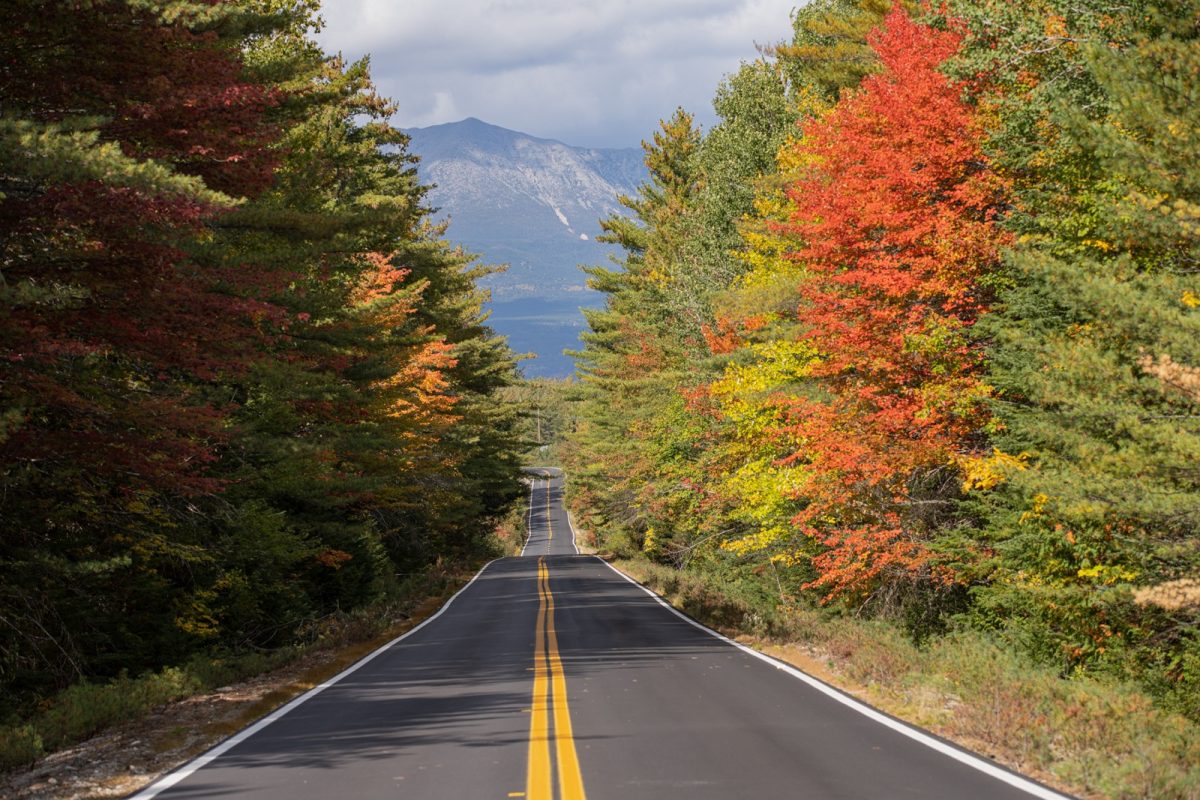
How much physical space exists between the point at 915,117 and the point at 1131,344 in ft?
19.3

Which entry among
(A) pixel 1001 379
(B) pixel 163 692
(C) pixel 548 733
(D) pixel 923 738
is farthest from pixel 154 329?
(A) pixel 1001 379

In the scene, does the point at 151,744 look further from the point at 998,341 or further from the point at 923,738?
the point at 998,341

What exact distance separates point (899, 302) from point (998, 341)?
5.47 ft

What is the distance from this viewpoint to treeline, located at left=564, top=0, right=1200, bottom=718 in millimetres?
11320

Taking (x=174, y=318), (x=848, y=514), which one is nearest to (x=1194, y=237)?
(x=848, y=514)

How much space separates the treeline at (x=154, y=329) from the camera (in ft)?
36.0

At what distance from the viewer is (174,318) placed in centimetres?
1280

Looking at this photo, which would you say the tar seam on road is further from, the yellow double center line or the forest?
the forest

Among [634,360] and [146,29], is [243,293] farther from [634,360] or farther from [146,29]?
[634,360]

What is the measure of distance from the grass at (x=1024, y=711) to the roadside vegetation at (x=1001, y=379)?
0.04 metres

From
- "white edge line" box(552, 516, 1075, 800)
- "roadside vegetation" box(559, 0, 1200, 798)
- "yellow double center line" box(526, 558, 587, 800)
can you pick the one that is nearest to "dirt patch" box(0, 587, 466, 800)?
"yellow double center line" box(526, 558, 587, 800)

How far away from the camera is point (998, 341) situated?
52.3ft

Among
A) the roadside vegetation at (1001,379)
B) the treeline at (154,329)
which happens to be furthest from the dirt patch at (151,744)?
the roadside vegetation at (1001,379)

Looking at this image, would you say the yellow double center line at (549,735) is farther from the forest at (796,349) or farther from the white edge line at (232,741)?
the forest at (796,349)
